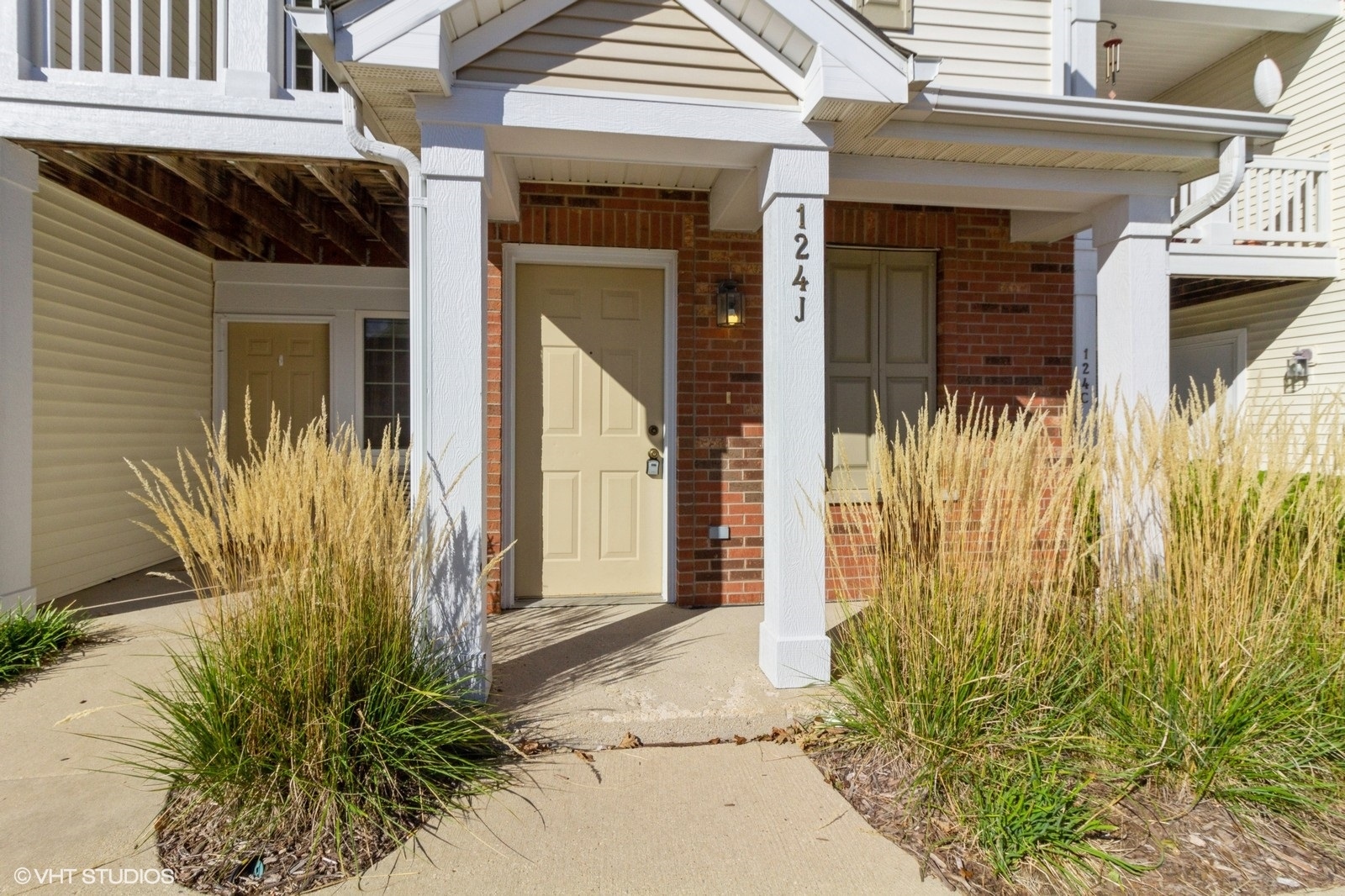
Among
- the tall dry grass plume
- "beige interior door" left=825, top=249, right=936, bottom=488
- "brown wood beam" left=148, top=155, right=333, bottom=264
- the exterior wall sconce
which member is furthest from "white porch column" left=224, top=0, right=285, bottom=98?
the exterior wall sconce

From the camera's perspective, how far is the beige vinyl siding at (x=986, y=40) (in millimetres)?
4965

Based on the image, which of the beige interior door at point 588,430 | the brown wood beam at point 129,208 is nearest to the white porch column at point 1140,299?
the beige interior door at point 588,430

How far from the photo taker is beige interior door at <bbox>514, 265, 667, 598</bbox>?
4.64m

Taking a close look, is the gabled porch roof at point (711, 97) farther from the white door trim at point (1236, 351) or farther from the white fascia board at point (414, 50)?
the white door trim at point (1236, 351)

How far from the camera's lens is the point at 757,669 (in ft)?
11.5

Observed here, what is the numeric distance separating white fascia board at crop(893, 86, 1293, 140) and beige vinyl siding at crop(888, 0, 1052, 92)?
1.65m

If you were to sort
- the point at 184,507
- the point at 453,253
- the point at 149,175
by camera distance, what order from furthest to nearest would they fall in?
the point at 149,175, the point at 453,253, the point at 184,507

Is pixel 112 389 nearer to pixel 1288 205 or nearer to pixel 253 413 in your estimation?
pixel 253 413

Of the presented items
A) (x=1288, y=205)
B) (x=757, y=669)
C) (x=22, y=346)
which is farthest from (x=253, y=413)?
(x=1288, y=205)

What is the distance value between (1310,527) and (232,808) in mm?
3714

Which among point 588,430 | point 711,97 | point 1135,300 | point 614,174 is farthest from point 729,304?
point 1135,300

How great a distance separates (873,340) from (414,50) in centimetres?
323

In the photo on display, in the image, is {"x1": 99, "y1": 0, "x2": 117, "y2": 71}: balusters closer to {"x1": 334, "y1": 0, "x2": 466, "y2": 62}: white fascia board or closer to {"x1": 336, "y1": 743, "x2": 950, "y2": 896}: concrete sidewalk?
{"x1": 334, "y1": 0, "x2": 466, "y2": 62}: white fascia board

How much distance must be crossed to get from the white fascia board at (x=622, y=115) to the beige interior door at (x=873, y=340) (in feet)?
5.35
